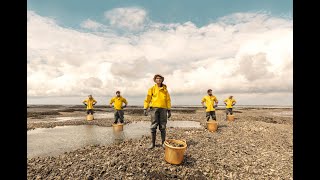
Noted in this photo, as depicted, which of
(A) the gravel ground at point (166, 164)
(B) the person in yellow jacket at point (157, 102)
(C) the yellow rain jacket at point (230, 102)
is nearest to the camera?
(A) the gravel ground at point (166, 164)

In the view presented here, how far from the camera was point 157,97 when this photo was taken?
8508 millimetres

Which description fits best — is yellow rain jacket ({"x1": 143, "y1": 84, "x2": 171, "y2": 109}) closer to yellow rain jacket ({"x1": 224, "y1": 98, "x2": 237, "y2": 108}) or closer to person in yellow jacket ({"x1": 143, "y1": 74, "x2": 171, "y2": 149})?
person in yellow jacket ({"x1": 143, "y1": 74, "x2": 171, "y2": 149})

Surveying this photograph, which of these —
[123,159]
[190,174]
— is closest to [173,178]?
[190,174]

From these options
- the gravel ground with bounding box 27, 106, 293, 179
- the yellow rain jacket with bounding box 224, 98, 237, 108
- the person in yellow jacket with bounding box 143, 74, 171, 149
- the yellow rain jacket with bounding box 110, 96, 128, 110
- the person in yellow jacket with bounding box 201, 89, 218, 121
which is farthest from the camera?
the yellow rain jacket with bounding box 224, 98, 237, 108

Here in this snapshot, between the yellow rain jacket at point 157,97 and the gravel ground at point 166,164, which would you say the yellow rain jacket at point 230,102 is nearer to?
the gravel ground at point 166,164

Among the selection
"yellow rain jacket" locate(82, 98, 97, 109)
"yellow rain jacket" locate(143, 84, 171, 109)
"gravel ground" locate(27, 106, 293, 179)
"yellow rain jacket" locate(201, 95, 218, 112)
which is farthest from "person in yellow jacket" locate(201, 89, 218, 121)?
"yellow rain jacket" locate(82, 98, 97, 109)

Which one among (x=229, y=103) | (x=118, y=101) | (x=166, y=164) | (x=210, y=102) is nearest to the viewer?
(x=166, y=164)

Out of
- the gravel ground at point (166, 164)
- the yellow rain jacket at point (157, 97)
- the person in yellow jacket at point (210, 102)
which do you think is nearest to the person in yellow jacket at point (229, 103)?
the person in yellow jacket at point (210, 102)

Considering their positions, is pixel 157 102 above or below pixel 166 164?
above

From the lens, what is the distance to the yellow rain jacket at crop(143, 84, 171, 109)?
851 centimetres

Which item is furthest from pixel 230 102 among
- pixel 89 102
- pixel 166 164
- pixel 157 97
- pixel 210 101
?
pixel 166 164

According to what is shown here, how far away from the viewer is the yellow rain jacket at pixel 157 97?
8508 millimetres

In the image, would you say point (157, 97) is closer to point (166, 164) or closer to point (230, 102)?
point (166, 164)

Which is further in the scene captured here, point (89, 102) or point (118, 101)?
point (89, 102)
